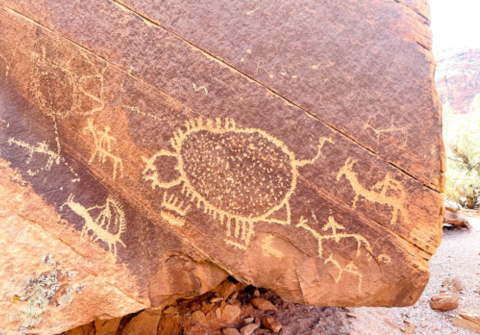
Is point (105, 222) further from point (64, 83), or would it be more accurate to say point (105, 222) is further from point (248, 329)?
point (248, 329)

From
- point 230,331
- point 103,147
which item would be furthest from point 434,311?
point 103,147

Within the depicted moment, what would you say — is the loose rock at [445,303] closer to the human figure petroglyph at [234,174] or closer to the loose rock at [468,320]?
the loose rock at [468,320]

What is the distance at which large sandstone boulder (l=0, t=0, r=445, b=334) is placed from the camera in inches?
62.0

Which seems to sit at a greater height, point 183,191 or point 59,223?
point 183,191

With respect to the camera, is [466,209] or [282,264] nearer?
[282,264]

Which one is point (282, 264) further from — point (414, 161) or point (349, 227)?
point (414, 161)

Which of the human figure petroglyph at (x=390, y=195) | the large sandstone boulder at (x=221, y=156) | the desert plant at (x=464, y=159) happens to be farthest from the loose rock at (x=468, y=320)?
the desert plant at (x=464, y=159)

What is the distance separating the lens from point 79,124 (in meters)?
1.71

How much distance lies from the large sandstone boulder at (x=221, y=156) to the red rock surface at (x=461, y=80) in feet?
48.1

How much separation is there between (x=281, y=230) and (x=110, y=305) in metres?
1.01

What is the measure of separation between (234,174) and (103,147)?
765 millimetres

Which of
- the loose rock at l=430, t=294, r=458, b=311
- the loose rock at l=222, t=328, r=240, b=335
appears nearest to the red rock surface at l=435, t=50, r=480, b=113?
the loose rock at l=430, t=294, r=458, b=311

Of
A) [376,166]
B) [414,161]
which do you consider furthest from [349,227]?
[414,161]

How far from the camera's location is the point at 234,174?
1.63 m
